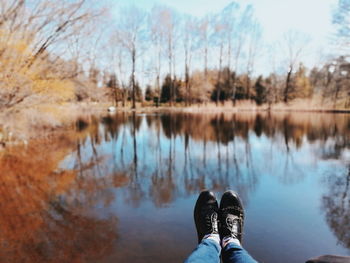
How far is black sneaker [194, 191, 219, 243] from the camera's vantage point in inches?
88.7

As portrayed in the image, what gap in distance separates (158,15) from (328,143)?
782 inches

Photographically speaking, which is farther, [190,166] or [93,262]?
[190,166]

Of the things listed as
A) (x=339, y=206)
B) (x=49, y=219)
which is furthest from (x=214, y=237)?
(x=339, y=206)

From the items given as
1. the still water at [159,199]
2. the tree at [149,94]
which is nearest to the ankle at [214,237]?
the still water at [159,199]

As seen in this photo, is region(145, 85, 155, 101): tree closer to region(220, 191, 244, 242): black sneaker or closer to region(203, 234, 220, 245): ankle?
region(220, 191, 244, 242): black sneaker

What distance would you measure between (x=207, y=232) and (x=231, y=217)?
1.17ft

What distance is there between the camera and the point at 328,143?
288 inches

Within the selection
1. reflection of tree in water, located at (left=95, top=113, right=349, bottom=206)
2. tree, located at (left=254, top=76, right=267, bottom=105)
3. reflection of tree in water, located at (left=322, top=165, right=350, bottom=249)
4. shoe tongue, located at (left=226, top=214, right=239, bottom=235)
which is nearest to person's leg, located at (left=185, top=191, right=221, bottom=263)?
shoe tongue, located at (left=226, top=214, right=239, bottom=235)

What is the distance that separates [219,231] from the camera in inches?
91.3

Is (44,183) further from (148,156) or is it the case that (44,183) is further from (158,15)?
(158,15)

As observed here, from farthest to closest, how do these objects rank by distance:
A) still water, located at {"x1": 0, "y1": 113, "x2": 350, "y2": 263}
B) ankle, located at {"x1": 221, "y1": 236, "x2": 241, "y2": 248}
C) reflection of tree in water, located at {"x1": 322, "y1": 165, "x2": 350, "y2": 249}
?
reflection of tree in water, located at {"x1": 322, "y1": 165, "x2": 350, "y2": 249}, still water, located at {"x1": 0, "y1": 113, "x2": 350, "y2": 263}, ankle, located at {"x1": 221, "y1": 236, "x2": 241, "y2": 248}

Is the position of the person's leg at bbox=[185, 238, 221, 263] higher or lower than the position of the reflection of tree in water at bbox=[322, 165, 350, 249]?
higher

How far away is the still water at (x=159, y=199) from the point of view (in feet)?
7.23

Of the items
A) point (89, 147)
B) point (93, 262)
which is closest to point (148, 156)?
point (89, 147)
